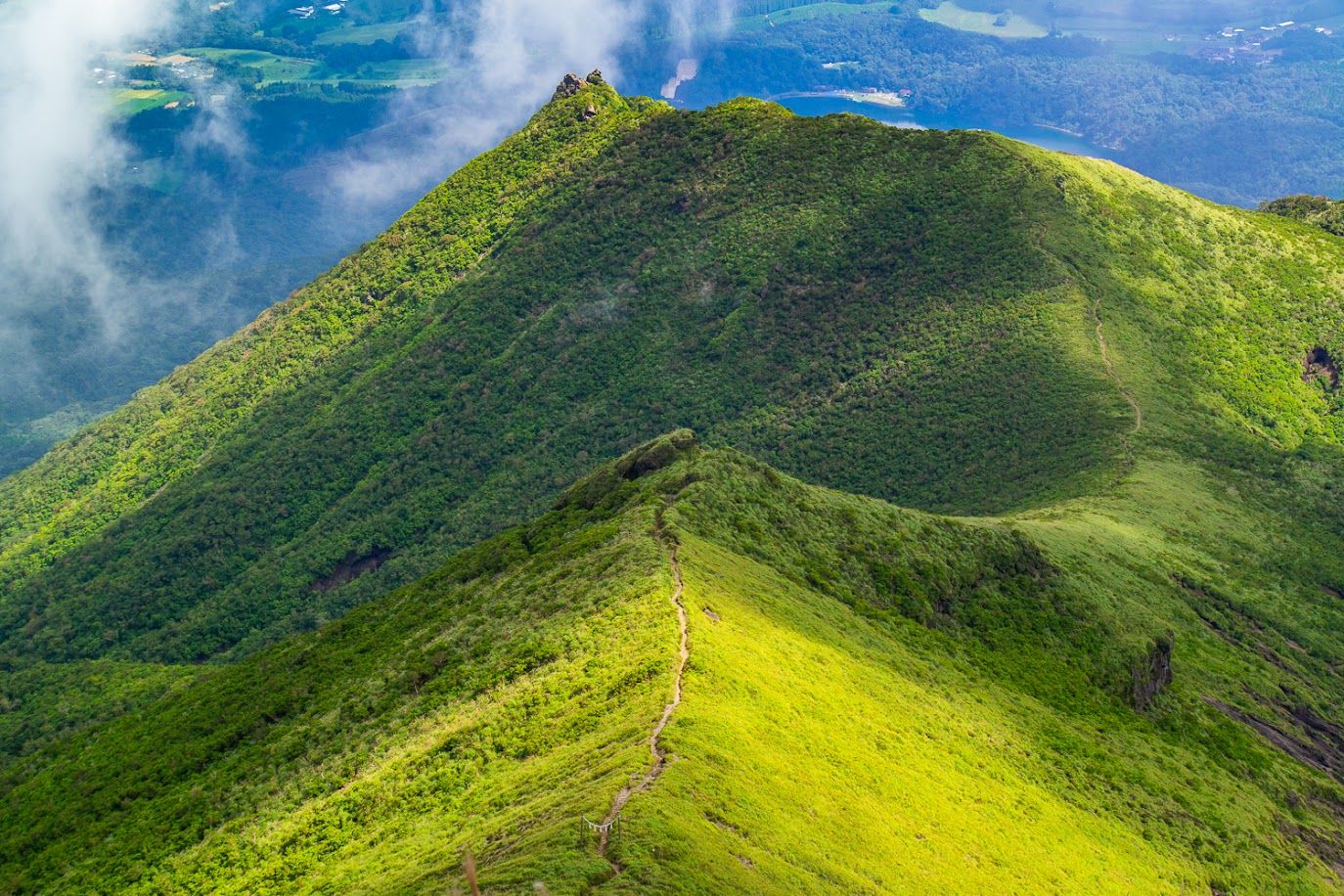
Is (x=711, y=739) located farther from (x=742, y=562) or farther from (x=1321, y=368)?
(x=1321, y=368)

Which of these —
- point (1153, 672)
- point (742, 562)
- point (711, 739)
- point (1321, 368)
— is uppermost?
point (711, 739)

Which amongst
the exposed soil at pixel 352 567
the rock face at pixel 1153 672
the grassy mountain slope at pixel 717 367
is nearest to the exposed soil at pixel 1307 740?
the rock face at pixel 1153 672

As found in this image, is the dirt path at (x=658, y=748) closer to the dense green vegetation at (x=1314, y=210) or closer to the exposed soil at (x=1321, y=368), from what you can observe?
the exposed soil at (x=1321, y=368)

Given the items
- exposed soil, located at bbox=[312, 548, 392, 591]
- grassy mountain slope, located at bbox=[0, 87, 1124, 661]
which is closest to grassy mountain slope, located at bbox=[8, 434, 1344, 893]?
grassy mountain slope, located at bbox=[0, 87, 1124, 661]

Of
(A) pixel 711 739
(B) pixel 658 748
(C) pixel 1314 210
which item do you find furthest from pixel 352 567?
(C) pixel 1314 210

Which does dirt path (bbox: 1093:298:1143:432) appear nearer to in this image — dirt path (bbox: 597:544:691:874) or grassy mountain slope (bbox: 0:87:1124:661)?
grassy mountain slope (bbox: 0:87:1124:661)
